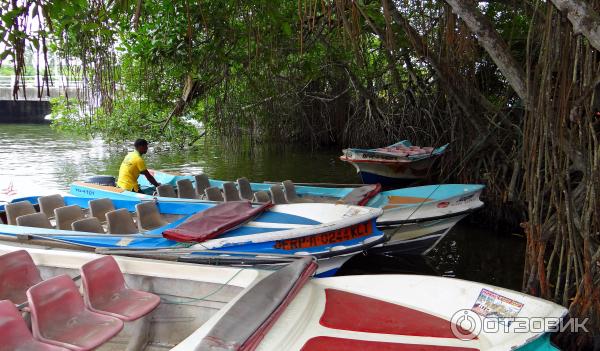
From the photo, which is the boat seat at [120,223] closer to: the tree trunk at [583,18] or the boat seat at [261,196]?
the boat seat at [261,196]

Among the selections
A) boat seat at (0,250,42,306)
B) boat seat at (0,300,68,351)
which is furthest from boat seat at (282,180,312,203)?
boat seat at (0,300,68,351)

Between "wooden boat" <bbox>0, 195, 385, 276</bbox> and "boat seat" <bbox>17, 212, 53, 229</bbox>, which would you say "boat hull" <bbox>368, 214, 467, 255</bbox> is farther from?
"boat seat" <bbox>17, 212, 53, 229</bbox>

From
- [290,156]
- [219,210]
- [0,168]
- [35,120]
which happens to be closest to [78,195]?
[219,210]

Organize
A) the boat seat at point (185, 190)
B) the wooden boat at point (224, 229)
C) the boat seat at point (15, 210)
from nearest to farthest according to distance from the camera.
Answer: the wooden boat at point (224, 229) < the boat seat at point (15, 210) < the boat seat at point (185, 190)

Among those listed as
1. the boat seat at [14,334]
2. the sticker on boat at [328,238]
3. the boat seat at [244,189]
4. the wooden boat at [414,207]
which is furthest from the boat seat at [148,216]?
the boat seat at [14,334]

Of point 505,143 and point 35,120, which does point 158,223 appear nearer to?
point 505,143

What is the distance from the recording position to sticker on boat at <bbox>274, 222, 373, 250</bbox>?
556 centimetres

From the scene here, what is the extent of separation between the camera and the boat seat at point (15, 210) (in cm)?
628

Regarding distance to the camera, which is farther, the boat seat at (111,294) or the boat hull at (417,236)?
the boat hull at (417,236)

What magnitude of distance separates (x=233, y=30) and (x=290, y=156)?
40.4ft

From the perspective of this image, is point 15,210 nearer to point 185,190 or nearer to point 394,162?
point 185,190

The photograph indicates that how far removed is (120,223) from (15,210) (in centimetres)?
146

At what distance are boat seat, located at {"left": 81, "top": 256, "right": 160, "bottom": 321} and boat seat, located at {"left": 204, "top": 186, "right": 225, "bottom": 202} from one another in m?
3.84

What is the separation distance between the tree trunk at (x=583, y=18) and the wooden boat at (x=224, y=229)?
325cm
